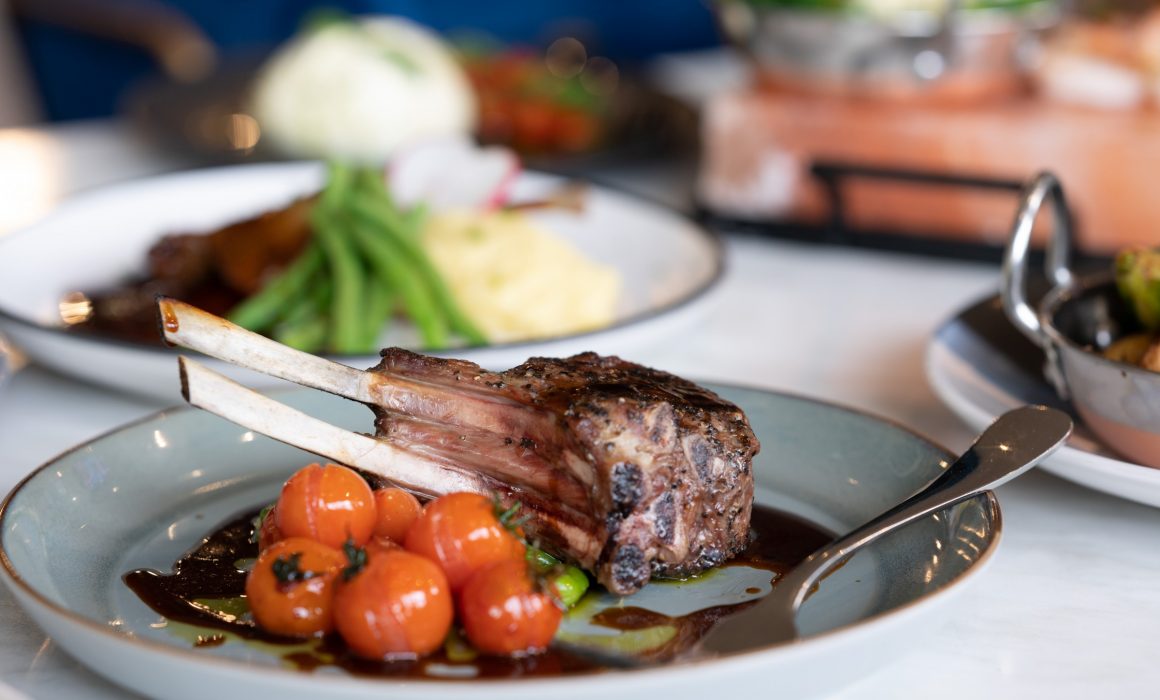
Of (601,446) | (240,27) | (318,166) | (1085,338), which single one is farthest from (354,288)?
(240,27)

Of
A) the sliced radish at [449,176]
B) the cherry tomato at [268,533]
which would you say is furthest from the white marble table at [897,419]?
the sliced radish at [449,176]

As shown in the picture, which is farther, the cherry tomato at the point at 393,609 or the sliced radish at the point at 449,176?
the sliced radish at the point at 449,176

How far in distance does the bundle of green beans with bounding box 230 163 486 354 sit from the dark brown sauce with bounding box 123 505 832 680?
85cm

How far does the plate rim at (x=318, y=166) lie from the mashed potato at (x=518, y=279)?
10 cm

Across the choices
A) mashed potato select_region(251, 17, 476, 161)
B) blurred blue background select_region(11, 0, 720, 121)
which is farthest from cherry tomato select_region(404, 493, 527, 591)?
blurred blue background select_region(11, 0, 720, 121)

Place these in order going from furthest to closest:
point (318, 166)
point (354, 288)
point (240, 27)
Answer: point (240, 27) < point (318, 166) < point (354, 288)

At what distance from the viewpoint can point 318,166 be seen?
2.93m

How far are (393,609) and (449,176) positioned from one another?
171cm

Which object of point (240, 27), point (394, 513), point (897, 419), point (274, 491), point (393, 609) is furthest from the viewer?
point (240, 27)

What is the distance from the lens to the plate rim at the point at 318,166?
1841mm

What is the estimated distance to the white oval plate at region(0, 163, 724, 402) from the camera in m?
1.86

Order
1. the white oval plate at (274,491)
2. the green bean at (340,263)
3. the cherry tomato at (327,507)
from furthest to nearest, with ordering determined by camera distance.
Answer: the green bean at (340,263)
the cherry tomato at (327,507)
the white oval plate at (274,491)

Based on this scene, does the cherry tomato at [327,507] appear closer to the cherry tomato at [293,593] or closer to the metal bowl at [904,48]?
the cherry tomato at [293,593]

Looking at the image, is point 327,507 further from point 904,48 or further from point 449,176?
point 904,48
